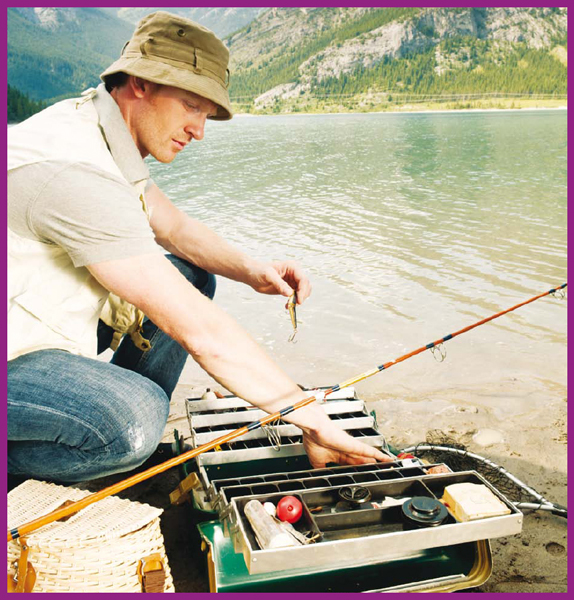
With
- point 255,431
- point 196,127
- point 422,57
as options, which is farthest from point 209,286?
point 422,57

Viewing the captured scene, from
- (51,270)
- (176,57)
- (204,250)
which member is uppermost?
(176,57)

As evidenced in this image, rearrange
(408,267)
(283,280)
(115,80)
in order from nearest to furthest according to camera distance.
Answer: (115,80), (283,280), (408,267)

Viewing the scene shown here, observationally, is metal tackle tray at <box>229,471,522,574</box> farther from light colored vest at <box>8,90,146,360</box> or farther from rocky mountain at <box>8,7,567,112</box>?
rocky mountain at <box>8,7,567,112</box>

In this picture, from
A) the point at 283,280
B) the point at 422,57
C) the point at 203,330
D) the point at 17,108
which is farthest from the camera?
the point at 422,57

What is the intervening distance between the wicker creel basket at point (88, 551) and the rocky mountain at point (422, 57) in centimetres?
13135

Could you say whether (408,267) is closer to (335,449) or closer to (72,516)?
(335,449)

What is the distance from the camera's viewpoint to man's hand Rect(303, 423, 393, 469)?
8.15 feet

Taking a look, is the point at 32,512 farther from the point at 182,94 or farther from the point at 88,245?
the point at 182,94

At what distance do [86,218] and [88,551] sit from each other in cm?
113

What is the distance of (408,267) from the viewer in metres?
8.33

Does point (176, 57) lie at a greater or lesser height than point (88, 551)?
greater

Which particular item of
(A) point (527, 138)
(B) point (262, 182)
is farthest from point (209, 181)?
(A) point (527, 138)

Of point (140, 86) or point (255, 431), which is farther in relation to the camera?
point (255, 431)

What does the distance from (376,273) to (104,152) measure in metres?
6.01
